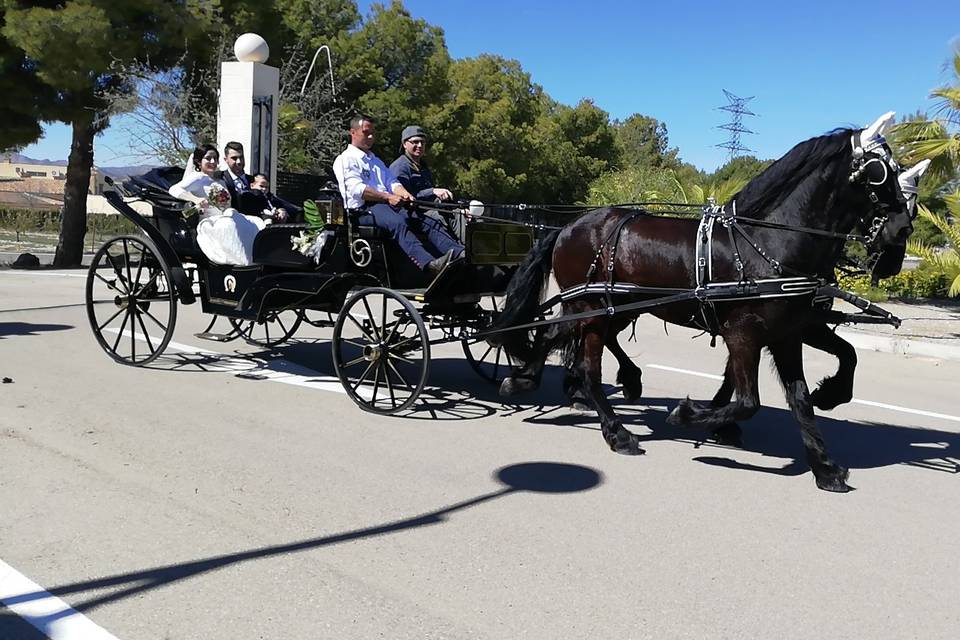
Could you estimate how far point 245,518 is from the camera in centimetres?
414

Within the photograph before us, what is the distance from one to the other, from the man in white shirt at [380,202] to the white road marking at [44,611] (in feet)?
11.9

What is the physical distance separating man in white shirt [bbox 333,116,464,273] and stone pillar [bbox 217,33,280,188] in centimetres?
796

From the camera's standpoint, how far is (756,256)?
5.00 meters

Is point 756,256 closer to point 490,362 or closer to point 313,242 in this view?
point 313,242

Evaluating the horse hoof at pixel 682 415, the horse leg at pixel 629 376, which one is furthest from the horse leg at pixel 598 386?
the horse leg at pixel 629 376

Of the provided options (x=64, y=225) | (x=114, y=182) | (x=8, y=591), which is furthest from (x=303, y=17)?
(x=8, y=591)

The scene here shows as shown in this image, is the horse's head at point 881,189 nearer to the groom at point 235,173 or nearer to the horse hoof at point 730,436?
the horse hoof at point 730,436

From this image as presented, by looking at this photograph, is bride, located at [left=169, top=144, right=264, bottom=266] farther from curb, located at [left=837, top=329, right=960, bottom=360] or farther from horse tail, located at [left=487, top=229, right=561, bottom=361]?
curb, located at [left=837, top=329, right=960, bottom=360]

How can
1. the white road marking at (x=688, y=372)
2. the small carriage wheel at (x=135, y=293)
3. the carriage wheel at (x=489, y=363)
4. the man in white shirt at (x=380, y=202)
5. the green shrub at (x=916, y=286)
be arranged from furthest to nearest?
the green shrub at (x=916, y=286) < the white road marking at (x=688, y=372) < the small carriage wheel at (x=135, y=293) < the carriage wheel at (x=489, y=363) < the man in white shirt at (x=380, y=202)

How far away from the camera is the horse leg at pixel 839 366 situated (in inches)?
217

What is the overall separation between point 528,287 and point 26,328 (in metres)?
6.64

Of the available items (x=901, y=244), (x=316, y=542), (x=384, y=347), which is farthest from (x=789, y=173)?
(x=316, y=542)

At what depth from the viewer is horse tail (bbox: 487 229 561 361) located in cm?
618

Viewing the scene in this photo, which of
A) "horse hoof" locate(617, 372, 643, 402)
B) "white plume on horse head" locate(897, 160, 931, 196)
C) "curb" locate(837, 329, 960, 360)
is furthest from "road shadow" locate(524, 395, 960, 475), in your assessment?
"curb" locate(837, 329, 960, 360)
